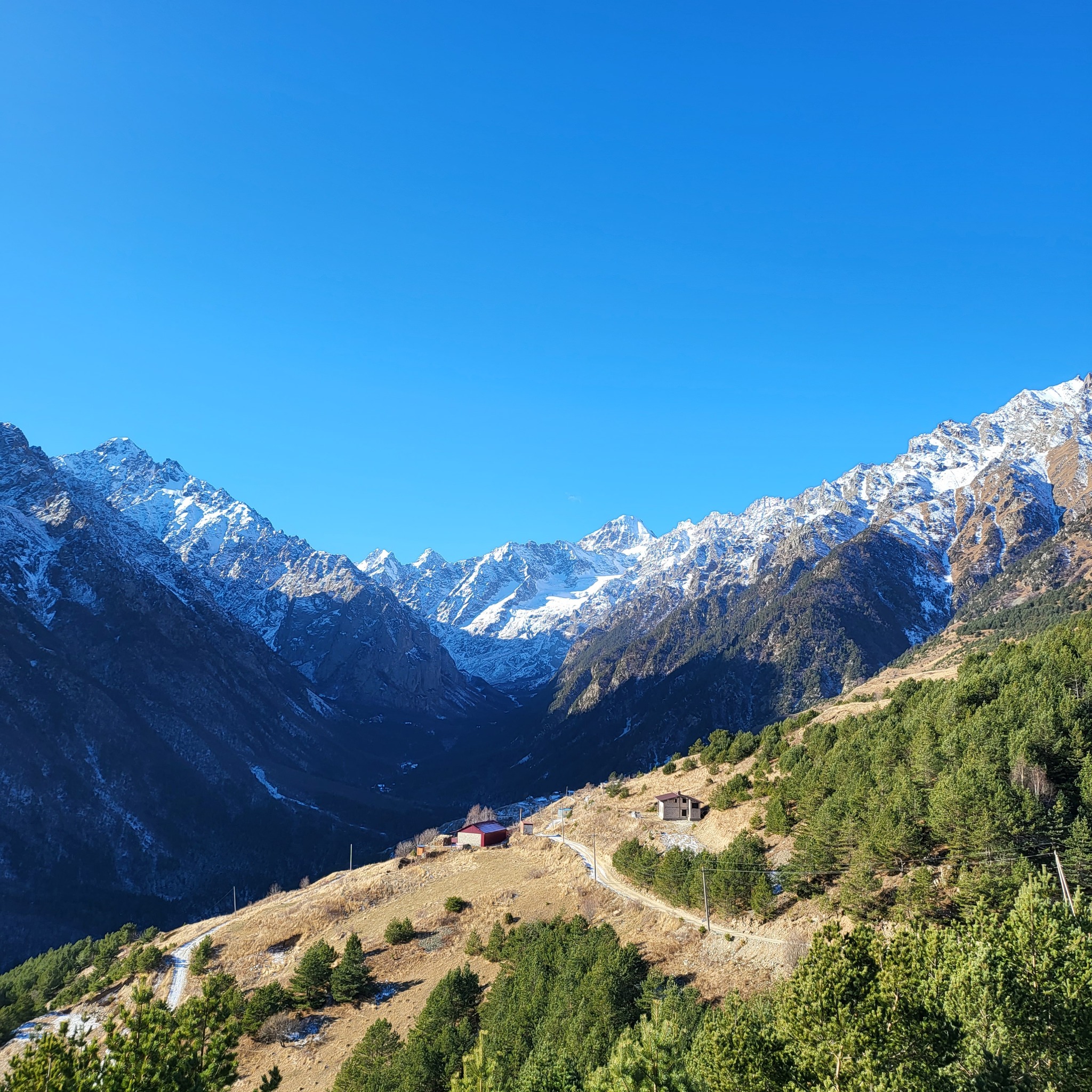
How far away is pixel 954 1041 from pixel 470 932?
2132 inches

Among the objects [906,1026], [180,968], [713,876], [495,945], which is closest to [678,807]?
[713,876]

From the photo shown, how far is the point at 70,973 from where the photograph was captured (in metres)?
85.1

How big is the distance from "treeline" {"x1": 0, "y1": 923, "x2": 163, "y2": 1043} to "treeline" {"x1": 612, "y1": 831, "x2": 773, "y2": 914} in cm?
5348

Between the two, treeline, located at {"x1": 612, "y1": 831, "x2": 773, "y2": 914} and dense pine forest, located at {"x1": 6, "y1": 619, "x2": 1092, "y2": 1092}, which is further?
treeline, located at {"x1": 612, "y1": 831, "x2": 773, "y2": 914}

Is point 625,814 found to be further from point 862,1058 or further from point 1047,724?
point 862,1058

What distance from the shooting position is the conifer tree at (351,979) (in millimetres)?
59000

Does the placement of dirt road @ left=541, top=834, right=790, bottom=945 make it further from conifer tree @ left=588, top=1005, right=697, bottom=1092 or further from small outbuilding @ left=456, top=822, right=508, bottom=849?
conifer tree @ left=588, top=1005, right=697, bottom=1092

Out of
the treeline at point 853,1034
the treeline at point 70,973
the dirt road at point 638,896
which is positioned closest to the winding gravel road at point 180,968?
the treeline at point 70,973

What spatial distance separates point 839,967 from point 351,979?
2001 inches

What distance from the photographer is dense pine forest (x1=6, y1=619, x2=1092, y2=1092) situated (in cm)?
2203

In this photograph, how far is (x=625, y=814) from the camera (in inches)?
3738

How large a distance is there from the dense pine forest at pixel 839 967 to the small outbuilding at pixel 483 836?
118 feet

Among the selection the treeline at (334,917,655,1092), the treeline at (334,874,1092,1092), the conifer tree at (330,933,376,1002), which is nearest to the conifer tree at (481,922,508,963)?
the treeline at (334,917,655,1092)

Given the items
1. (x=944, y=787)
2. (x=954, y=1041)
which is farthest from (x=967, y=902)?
(x=954, y=1041)
